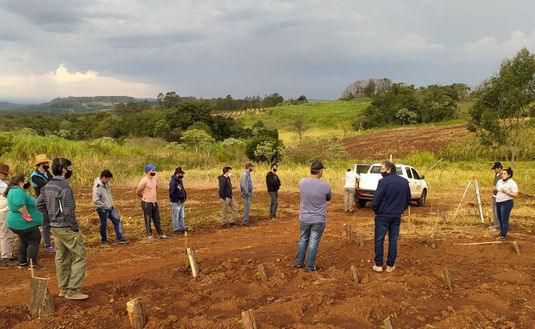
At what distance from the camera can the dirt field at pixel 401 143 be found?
38.1 m

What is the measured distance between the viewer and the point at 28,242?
710 cm

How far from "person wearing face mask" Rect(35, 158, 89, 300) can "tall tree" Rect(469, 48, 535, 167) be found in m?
16.7

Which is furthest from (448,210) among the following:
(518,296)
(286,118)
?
(286,118)

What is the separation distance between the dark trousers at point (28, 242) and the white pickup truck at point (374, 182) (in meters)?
9.42

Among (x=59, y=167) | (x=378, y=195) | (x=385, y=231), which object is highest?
(x=59, y=167)

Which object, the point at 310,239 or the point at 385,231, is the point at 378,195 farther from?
the point at 310,239

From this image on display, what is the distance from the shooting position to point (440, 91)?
74.6 metres

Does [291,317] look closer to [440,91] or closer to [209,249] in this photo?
[209,249]

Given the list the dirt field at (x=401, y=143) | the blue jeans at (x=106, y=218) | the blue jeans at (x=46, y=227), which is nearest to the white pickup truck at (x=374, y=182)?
the blue jeans at (x=106, y=218)

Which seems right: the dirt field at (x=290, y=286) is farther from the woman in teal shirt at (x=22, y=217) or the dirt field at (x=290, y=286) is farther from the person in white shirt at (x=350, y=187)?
the person in white shirt at (x=350, y=187)

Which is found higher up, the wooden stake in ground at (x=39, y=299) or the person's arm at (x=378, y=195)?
the person's arm at (x=378, y=195)

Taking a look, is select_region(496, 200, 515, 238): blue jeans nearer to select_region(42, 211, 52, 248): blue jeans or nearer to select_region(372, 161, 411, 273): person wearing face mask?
select_region(372, 161, 411, 273): person wearing face mask

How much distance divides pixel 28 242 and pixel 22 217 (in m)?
0.51

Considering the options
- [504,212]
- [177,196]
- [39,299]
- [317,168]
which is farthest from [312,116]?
[39,299]
